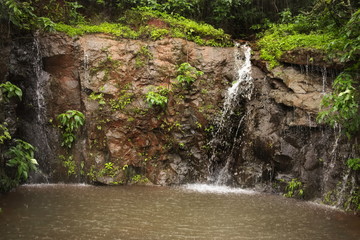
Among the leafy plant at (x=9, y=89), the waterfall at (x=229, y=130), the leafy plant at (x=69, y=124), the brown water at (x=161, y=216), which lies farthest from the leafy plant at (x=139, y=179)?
the leafy plant at (x=9, y=89)

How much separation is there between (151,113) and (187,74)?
1530 mm

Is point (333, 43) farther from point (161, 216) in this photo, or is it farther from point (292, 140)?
point (161, 216)

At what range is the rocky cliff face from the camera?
26.8ft

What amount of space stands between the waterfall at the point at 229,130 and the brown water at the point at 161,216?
3.96ft

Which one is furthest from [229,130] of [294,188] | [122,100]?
[122,100]

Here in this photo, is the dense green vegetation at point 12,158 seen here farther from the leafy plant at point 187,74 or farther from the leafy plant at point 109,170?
the leafy plant at point 187,74

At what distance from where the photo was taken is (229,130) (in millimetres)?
9109

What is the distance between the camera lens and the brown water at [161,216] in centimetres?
498

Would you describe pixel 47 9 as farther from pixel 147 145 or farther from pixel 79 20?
pixel 147 145

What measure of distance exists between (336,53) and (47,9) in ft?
26.3

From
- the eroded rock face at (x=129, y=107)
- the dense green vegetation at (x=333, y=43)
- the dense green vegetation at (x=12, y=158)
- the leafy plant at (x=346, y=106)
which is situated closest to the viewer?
the leafy plant at (x=346, y=106)

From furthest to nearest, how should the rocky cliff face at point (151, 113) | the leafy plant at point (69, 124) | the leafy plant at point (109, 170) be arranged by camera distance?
the leafy plant at point (109, 170)
the leafy plant at point (69, 124)
the rocky cliff face at point (151, 113)

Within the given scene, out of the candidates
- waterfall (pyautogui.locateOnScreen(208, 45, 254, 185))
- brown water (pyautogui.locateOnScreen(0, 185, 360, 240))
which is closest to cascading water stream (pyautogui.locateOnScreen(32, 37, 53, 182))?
brown water (pyautogui.locateOnScreen(0, 185, 360, 240))

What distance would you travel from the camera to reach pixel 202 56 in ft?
32.2
